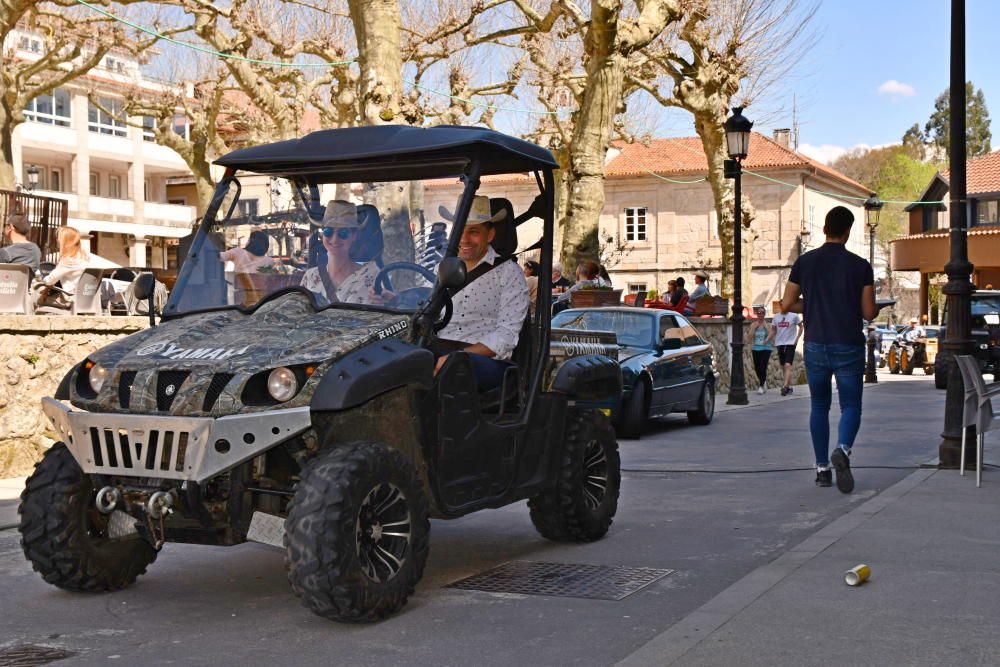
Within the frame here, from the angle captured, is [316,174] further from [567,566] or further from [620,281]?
[620,281]

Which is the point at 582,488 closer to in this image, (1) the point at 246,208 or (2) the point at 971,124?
(1) the point at 246,208

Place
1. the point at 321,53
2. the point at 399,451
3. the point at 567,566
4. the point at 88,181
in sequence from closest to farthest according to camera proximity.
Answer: the point at 399,451 → the point at 567,566 → the point at 321,53 → the point at 88,181

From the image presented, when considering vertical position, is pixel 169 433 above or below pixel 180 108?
below

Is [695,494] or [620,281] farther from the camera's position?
[620,281]

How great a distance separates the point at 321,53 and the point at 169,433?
32.5 meters

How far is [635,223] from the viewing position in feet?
228

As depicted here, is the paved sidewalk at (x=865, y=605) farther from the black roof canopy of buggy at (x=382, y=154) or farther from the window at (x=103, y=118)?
the window at (x=103, y=118)

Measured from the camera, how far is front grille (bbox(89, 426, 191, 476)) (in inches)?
216

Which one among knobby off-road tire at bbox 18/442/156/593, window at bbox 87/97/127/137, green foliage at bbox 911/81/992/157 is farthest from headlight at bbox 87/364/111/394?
green foliage at bbox 911/81/992/157

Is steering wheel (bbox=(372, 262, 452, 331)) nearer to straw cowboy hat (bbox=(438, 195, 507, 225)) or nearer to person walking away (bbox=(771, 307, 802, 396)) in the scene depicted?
straw cowboy hat (bbox=(438, 195, 507, 225))

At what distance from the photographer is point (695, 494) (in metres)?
9.96

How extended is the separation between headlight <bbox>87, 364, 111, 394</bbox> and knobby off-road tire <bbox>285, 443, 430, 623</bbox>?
1070 mm

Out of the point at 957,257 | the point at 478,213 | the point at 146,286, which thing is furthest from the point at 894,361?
the point at 146,286

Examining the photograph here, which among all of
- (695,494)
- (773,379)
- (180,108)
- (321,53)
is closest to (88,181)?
(180,108)
